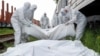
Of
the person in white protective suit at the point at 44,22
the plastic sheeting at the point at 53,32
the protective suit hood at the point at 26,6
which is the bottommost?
the person in white protective suit at the point at 44,22

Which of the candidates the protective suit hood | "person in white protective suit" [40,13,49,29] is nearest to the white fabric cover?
the protective suit hood

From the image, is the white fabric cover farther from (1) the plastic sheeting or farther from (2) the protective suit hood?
(2) the protective suit hood

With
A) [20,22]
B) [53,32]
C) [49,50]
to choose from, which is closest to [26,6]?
[20,22]

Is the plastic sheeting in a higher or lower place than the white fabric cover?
higher

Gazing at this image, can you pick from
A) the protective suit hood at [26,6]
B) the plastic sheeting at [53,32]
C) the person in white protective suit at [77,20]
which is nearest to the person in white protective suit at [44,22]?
the person in white protective suit at [77,20]

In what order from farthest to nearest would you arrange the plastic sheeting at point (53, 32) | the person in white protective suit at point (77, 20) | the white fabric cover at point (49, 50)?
1. the person in white protective suit at point (77, 20)
2. the plastic sheeting at point (53, 32)
3. the white fabric cover at point (49, 50)

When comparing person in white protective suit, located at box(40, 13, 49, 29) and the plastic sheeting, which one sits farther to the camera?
person in white protective suit, located at box(40, 13, 49, 29)

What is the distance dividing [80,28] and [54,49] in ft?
14.4

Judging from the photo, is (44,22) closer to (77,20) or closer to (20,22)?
(77,20)

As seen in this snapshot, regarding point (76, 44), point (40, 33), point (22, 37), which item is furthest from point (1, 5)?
point (76, 44)

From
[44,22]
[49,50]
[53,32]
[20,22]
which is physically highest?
[20,22]

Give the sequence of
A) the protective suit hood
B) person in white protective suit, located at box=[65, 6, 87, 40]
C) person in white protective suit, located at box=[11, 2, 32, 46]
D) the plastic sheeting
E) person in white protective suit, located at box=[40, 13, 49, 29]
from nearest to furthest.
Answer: the plastic sheeting
person in white protective suit, located at box=[11, 2, 32, 46]
person in white protective suit, located at box=[65, 6, 87, 40]
the protective suit hood
person in white protective suit, located at box=[40, 13, 49, 29]

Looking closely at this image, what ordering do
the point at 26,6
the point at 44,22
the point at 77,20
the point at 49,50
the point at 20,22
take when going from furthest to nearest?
the point at 44,22 < the point at 77,20 < the point at 26,6 < the point at 20,22 < the point at 49,50

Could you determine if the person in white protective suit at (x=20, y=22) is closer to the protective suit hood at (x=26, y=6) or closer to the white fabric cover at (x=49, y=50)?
the protective suit hood at (x=26, y=6)
